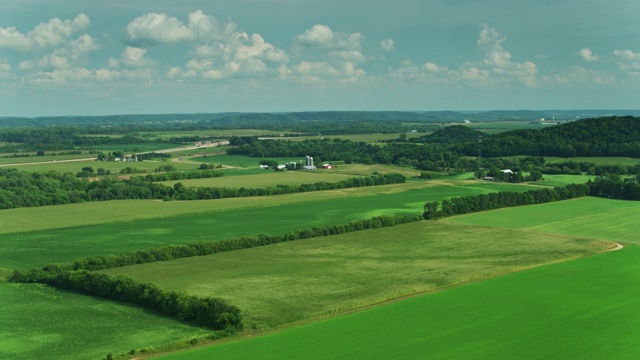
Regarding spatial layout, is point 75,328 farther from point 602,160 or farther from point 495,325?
point 602,160

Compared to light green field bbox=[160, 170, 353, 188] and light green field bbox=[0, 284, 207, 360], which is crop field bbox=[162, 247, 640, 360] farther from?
light green field bbox=[160, 170, 353, 188]

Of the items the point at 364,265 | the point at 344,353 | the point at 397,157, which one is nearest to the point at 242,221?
the point at 364,265

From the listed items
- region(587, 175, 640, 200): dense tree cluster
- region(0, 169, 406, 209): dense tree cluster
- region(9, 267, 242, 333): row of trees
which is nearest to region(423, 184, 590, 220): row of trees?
region(587, 175, 640, 200): dense tree cluster

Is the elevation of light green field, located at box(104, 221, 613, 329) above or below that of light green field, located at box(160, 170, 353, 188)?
below

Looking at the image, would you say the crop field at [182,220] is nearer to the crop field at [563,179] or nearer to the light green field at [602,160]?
the crop field at [563,179]

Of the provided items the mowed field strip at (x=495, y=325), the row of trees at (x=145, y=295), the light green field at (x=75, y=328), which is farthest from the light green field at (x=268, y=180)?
the mowed field strip at (x=495, y=325)

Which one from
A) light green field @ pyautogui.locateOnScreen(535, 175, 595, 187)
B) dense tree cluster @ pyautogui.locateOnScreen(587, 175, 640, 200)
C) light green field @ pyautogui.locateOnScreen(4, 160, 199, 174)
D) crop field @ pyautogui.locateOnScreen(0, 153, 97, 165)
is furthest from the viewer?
crop field @ pyautogui.locateOnScreen(0, 153, 97, 165)

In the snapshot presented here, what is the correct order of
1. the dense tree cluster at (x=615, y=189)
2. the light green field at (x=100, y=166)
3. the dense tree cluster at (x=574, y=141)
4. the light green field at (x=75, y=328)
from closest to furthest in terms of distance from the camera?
the light green field at (x=75, y=328)
the dense tree cluster at (x=615, y=189)
the light green field at (x=100, y=166)
the dense tree cluster at (x=574, y=141)
